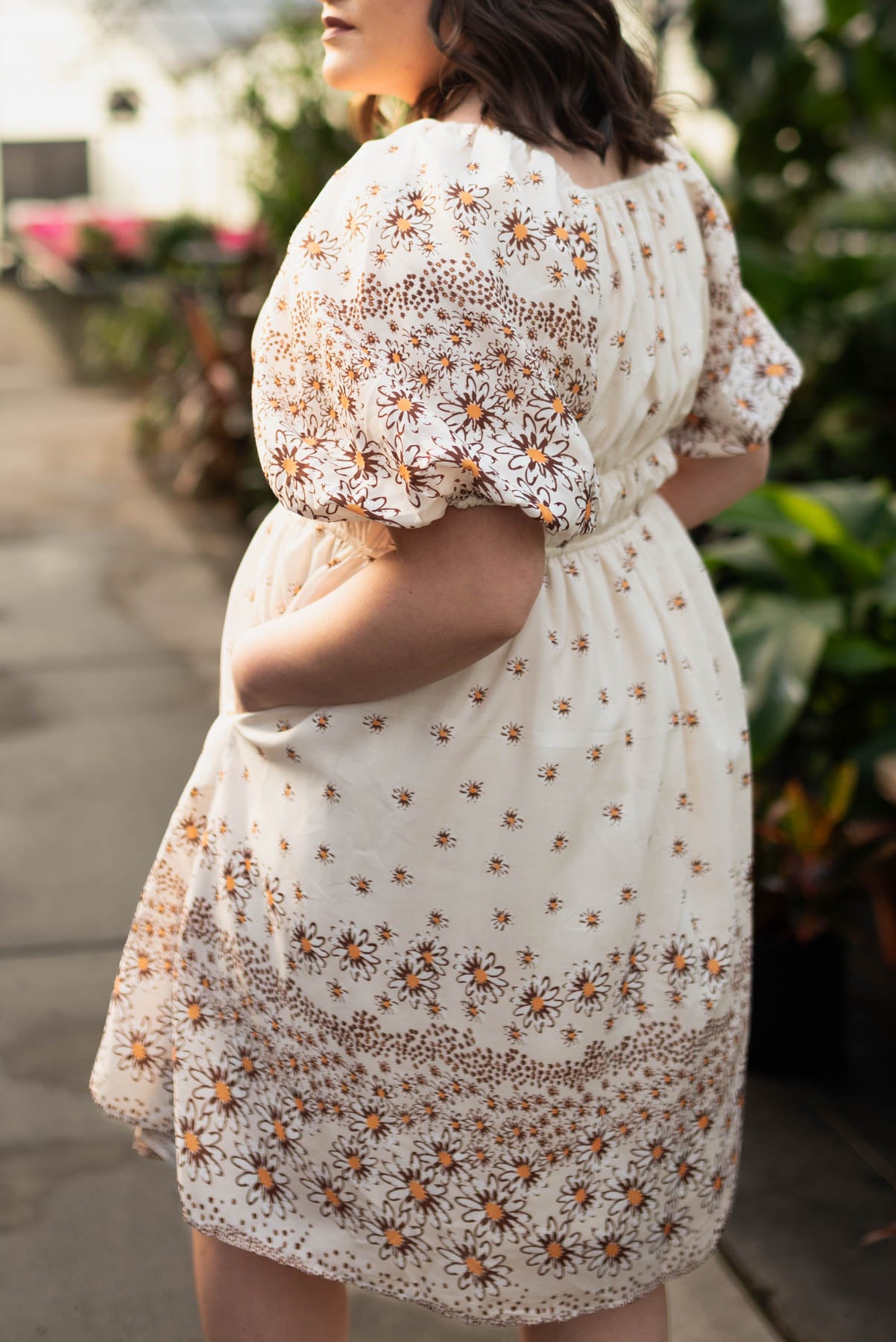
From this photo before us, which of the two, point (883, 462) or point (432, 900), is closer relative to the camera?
point (432, 900)

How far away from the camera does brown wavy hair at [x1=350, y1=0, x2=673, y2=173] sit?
109 centimetres

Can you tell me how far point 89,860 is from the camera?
325 cm

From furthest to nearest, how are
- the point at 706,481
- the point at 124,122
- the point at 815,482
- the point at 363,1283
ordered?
the point at 124,122
the point at 815,482
the point at 706,481
the point at 363,1283

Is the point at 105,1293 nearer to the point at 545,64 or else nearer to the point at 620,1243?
the point at 620,1243

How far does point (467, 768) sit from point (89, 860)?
7.52 feet

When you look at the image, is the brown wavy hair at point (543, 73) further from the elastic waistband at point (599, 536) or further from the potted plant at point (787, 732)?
→ the potted plant at point (787, 732)

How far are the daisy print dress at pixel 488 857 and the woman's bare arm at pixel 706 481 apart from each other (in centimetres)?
23

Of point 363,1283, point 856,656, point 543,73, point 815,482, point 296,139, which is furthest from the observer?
point 296,139

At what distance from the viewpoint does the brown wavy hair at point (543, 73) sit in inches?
43.0

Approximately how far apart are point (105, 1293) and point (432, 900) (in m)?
1.10

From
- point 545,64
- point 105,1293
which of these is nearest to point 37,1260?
point 105,1293

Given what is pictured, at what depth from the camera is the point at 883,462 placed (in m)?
4.51

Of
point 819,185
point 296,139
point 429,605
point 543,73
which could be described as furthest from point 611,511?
point 296,139

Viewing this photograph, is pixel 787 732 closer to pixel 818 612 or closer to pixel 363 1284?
pixel 818 612
